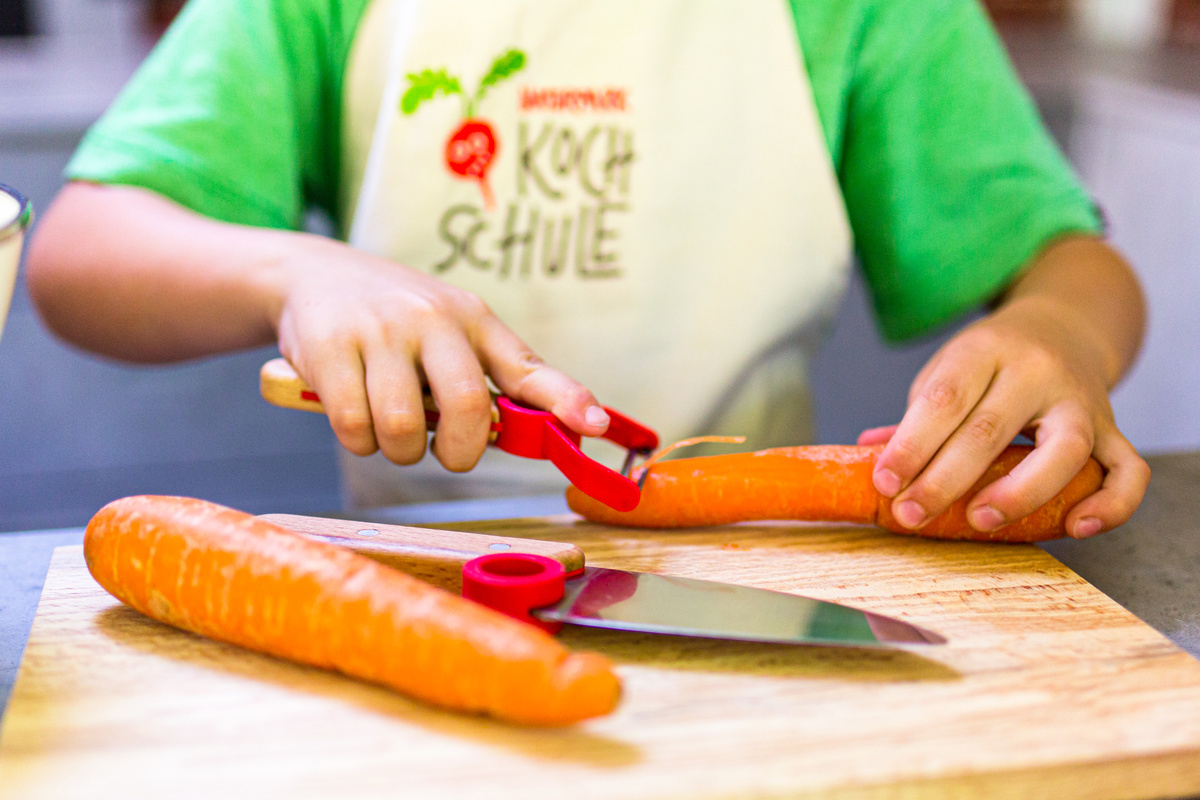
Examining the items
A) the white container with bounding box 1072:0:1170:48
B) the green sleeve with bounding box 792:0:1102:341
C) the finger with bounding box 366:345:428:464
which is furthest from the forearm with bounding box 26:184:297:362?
the white container with bounding box 1072:0:1170:48

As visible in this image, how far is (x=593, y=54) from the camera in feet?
3.29

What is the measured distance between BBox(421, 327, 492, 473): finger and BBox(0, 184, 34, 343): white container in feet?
0.80

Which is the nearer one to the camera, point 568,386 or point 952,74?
point 568,386

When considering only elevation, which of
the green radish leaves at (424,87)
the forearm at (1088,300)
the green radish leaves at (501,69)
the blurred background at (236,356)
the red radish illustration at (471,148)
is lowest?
the blurred background at (236,356)

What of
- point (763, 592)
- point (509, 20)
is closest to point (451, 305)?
point (763, 592)

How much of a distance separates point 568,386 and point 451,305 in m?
0.11

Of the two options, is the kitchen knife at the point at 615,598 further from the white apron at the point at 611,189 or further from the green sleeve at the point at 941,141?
the green sleeve at the point at 941,141

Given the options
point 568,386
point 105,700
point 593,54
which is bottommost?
point 105,700

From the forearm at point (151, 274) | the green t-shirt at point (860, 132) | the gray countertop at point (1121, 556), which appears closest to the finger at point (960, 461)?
the gray countertop at point (1121, 556)

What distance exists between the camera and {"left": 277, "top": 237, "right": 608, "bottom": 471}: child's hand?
26.0 inches

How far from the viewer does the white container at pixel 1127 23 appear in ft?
7.80

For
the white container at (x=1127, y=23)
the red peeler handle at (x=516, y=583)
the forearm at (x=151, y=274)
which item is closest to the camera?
the red peeler handle at (x=516, y=583)

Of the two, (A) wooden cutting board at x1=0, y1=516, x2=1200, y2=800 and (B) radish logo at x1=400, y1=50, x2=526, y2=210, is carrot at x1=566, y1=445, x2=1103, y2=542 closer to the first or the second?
(A) wooden cutting board at x1=0, y1=516, x2=1200, y2=800

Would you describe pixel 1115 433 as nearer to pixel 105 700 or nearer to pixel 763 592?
pixel 763 592
